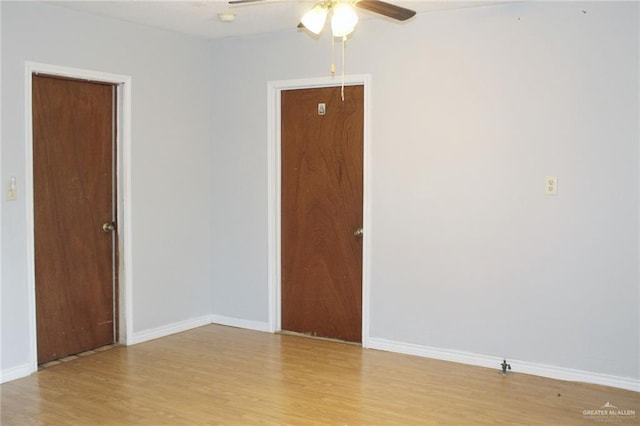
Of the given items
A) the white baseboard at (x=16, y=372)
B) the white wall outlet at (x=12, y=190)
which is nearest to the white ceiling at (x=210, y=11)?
the white wall outlet at (x=12, y=190)

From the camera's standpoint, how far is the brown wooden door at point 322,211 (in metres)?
4.71

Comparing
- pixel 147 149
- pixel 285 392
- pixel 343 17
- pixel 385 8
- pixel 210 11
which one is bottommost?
pixel 285 392

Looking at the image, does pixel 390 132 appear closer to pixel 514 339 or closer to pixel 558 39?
pixel 558 39

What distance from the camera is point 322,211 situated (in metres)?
4.87

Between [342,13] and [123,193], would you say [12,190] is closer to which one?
[123,193]

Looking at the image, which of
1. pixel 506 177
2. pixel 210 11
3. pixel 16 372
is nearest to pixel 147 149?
pixel 210 11

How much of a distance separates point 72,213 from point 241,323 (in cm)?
170

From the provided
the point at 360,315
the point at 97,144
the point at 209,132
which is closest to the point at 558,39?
the point at 360,315

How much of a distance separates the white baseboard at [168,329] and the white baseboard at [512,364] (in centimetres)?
A: 155

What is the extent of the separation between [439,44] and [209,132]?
7.00ft

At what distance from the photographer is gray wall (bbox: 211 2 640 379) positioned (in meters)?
3.75

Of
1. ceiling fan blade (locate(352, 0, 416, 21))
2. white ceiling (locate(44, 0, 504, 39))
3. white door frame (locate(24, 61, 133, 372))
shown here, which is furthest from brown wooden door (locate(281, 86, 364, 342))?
ceiling fan blade (locate(352, 0, 416, 21))

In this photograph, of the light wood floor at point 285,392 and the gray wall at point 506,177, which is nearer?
the light wood floor at point 285,392

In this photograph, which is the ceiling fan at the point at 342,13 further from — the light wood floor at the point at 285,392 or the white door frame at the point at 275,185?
the light wood floor at the point at 285,392
